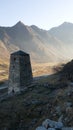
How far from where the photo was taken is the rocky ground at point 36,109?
3304 centimetres

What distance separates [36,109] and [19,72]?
11379mm

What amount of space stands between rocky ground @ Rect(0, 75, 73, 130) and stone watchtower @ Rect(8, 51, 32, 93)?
3.78 metres

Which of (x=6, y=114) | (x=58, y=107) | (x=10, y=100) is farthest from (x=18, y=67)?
(x=58, y=107)

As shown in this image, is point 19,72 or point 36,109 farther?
point 19,72

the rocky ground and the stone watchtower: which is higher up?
the stone watchtower

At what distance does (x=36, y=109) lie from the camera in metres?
37.1

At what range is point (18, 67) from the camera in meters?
47.5

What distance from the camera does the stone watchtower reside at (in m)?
47.6

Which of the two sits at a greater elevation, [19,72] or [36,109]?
[19,72]

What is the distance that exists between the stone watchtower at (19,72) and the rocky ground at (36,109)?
3.78m

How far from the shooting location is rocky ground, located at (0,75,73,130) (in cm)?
3304

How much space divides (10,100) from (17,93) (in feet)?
11.6

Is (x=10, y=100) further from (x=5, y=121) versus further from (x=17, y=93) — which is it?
(x=5, y=121)

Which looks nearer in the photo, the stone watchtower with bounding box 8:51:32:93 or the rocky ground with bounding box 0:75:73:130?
the rocky ground with bounding box 0:75:73:130
